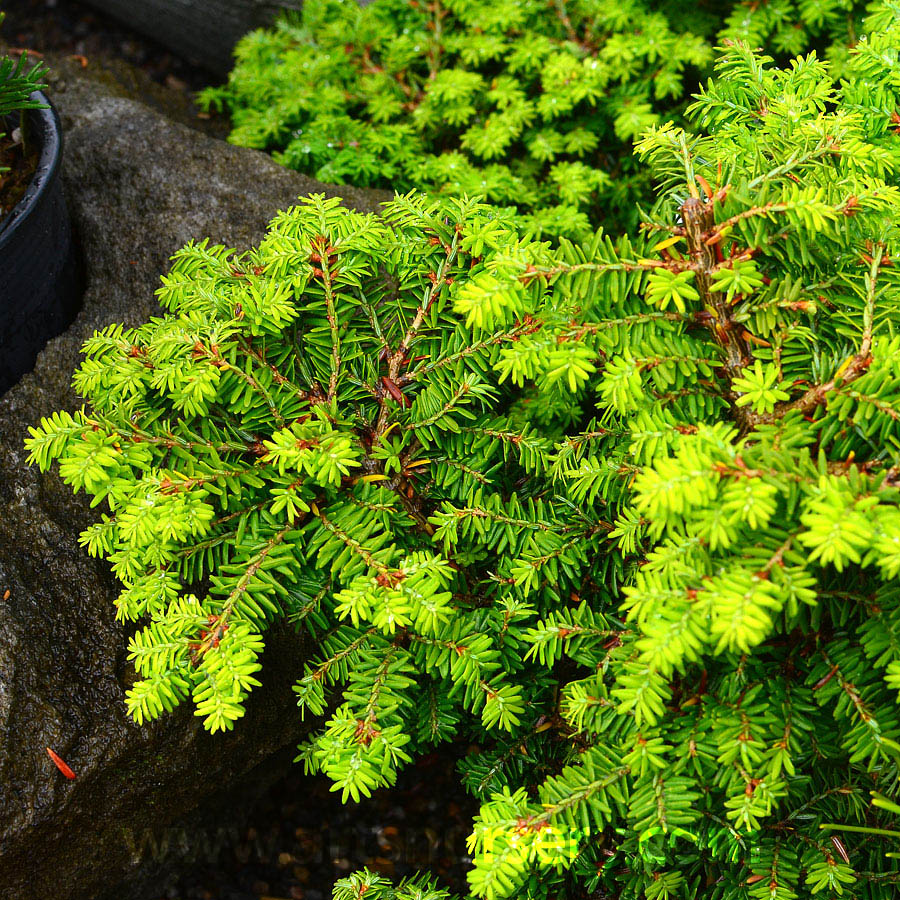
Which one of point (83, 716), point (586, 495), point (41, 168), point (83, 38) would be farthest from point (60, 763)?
point (83, 38)

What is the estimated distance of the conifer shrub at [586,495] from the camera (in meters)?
1.27

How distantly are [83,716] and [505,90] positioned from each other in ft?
7.02

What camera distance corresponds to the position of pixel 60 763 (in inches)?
71.2

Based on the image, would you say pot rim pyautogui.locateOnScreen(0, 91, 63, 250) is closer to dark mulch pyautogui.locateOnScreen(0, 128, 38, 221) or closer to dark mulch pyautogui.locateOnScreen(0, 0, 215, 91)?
dark mulch pyautogui.locateOnScreen(0, 128, 38, 221)

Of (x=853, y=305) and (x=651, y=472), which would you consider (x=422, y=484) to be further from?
(x=853, y=305)

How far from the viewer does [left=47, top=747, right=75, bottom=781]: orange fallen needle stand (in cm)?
181

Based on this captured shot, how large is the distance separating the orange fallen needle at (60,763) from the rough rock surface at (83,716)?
1cm

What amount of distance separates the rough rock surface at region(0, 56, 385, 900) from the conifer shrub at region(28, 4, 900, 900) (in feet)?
1.40

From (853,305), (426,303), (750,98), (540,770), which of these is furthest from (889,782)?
(750,98)

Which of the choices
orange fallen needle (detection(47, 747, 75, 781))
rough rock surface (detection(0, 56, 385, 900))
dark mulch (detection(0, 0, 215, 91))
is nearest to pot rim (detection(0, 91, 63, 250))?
rough rock surface (detection(0, 56, 385, 900))

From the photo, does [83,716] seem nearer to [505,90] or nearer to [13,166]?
Answer: [13,166]

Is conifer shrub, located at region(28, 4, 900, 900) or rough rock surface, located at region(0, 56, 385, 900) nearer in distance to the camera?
conifer shrub, located at region(28, 4, 900, 900)

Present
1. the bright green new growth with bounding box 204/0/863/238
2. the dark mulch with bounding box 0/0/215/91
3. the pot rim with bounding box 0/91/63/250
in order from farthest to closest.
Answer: the dark mulch with bounding box 0/0/215/91, the bright green new growth with bounding box 204/0/863/238, the pot rim with bounding box 0/91/63/250

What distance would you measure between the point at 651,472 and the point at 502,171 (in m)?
1.71
